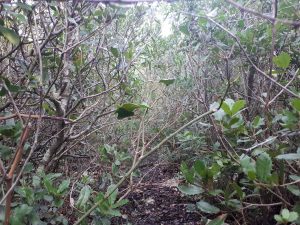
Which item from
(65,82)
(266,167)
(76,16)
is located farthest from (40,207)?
(76,16)

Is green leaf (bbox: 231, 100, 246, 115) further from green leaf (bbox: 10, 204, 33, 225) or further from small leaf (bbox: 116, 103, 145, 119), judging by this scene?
green leaf (bbox: 10, 204, 33, 225)

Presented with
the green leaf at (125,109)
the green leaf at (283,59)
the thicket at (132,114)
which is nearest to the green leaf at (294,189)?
the thicket at (132,114)

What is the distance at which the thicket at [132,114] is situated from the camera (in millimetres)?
1277

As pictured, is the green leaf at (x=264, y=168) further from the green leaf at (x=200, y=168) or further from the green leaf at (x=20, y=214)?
the green leaf at (x=20, y=214)

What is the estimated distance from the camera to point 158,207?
2.45m

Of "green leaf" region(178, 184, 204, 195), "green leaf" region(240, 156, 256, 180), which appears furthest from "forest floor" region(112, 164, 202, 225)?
"green leaf" region(240, 156, 256, 180)

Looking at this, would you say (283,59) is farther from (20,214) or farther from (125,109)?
(20,214)

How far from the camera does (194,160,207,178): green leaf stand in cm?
136

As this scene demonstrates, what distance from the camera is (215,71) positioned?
283 cm

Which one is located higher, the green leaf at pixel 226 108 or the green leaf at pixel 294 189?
the green leaf at pixel 226 108

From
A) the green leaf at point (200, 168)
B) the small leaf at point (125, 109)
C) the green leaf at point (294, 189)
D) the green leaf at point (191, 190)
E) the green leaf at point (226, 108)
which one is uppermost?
the small leaf at point (125, 109)

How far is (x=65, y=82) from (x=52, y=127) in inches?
17.8

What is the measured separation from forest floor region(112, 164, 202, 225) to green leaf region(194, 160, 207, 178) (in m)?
0.60

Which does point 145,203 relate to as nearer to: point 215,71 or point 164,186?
point 164,186
